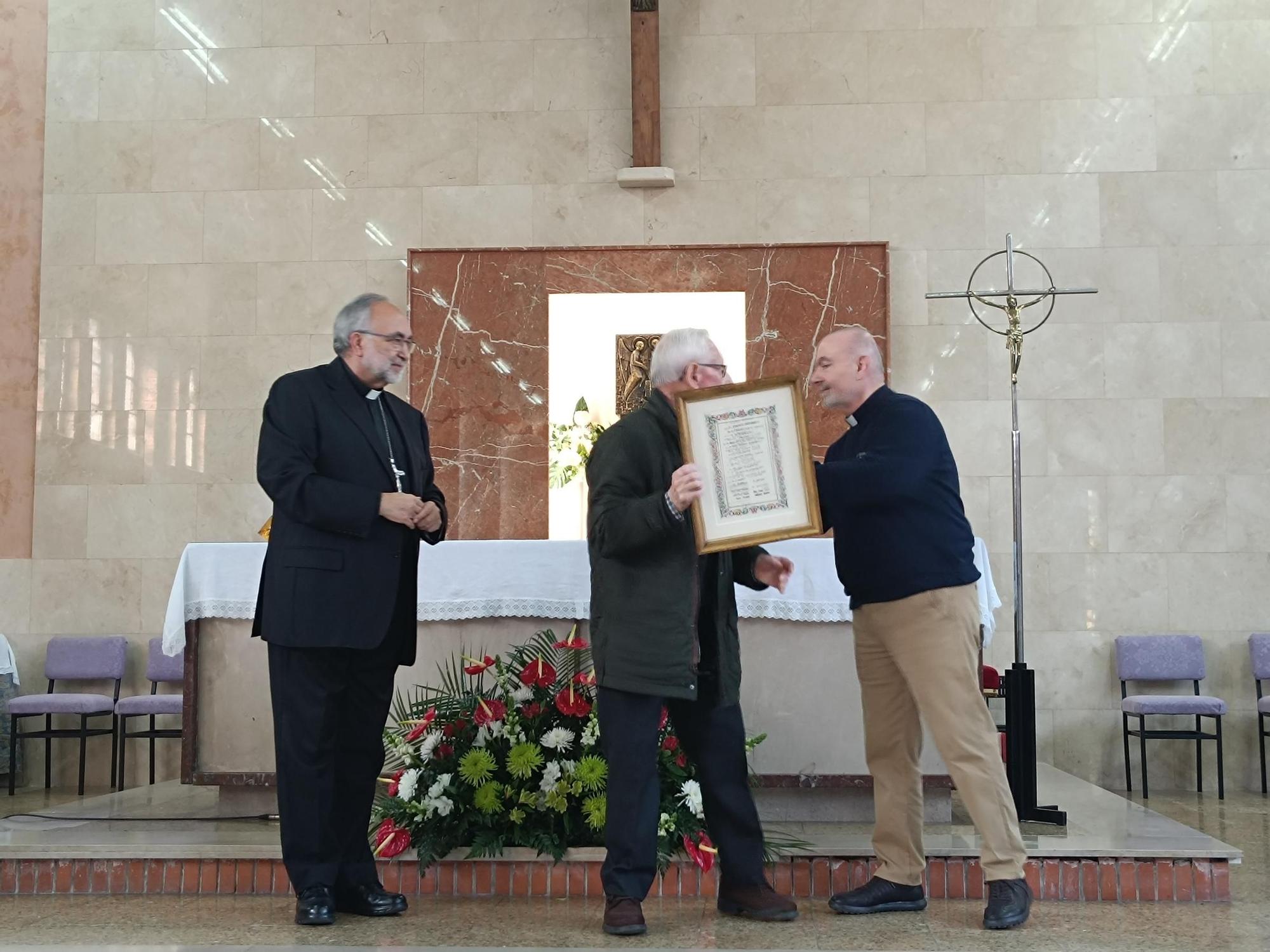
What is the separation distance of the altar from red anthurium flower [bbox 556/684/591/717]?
57cm

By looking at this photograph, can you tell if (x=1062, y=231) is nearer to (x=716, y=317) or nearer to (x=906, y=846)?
(x=716, y=317)

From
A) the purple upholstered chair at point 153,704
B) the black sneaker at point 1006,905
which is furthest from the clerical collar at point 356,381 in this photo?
the purple upholstered chair at point 153,704

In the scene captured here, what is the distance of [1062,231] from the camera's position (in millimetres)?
7777

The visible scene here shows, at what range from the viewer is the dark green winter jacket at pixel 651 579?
3.41 meters

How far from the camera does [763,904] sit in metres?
3.68

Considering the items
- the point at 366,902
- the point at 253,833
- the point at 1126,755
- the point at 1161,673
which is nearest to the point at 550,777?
the point at 366,902

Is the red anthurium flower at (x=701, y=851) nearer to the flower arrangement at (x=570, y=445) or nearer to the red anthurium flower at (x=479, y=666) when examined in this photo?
the red anthurium flower at (x=479, y=666)

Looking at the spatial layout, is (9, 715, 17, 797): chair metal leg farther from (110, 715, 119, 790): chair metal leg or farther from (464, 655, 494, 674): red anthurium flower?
(464, 655, 494, 674): red anthurium flower

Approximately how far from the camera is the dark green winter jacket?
3406 millimetres

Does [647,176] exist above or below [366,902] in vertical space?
above

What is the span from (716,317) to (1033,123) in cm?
225

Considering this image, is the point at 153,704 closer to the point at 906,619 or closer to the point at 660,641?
the point at 660,641

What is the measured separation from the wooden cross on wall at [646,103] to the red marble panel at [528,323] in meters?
0.44

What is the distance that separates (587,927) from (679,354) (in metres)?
1.63
